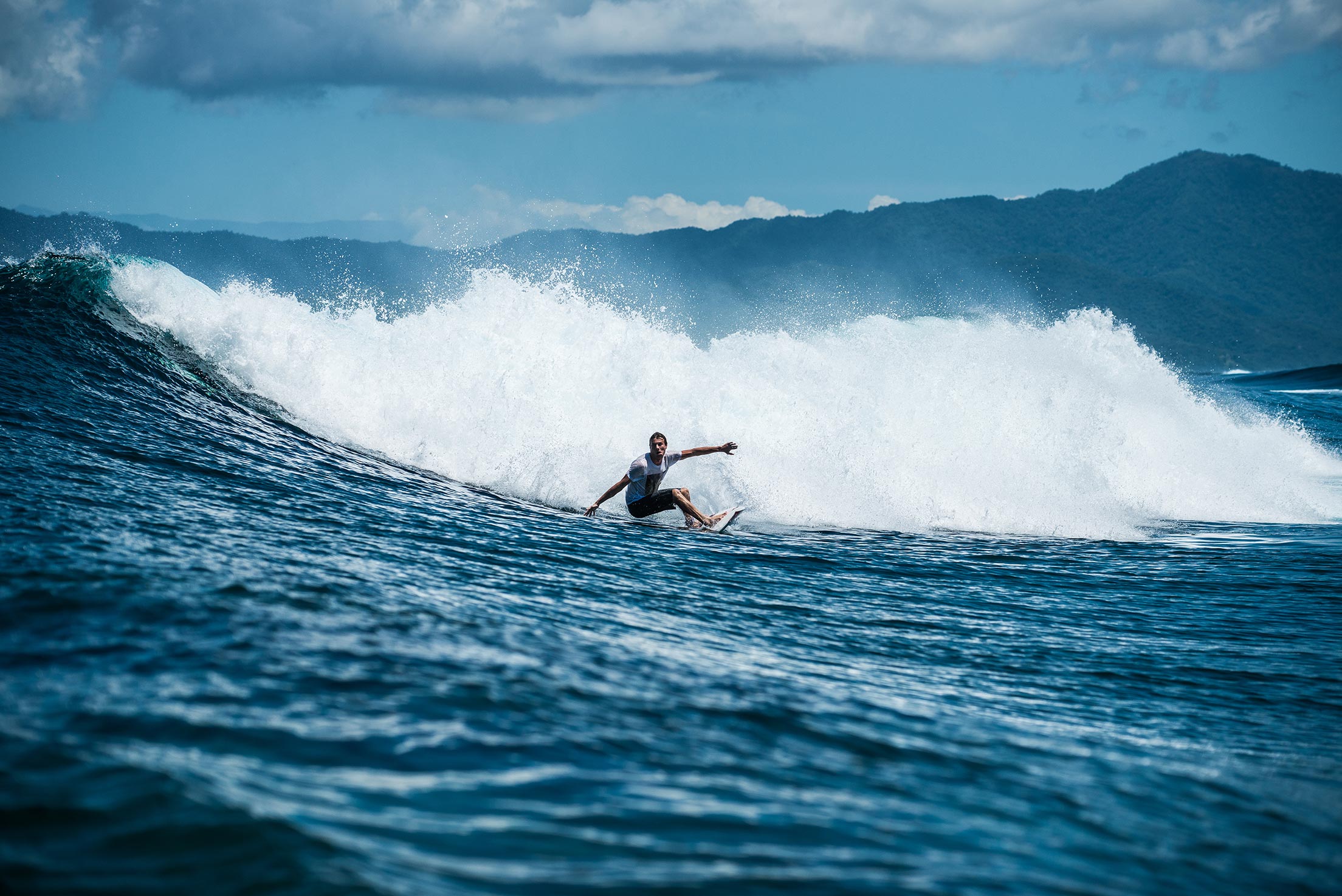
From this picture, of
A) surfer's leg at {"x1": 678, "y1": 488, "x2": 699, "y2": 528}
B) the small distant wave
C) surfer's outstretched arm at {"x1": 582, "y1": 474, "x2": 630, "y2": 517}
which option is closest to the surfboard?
surfer's leg at {"x1": 678, "y1": 488, "x2": 699, "y2": 528}

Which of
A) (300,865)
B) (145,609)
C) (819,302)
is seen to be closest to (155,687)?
(145,609)

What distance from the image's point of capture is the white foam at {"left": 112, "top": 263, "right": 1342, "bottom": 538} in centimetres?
1577

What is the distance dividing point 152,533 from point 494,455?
796 centimetres

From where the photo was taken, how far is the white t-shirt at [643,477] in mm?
14141

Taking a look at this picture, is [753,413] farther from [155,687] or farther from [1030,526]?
[155,687]

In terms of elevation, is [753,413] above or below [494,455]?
above

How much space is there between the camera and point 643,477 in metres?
14.1

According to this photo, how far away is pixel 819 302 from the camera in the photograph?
534 ft

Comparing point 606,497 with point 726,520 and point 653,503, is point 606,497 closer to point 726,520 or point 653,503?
point 653,503

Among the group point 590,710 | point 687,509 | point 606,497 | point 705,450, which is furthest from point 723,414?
point 590,710

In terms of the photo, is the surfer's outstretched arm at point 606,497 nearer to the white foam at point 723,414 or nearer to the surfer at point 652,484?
the surfer at point 652,484

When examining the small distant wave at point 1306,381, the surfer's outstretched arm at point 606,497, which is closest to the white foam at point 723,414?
the surfer's outstretched arm at point 606,497

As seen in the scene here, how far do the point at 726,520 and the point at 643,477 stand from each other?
4.48ft

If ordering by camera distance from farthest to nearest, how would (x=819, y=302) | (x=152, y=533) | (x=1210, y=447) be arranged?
(x=819, y=302) → (x=1210, y=447) → (x=152, y=533)
